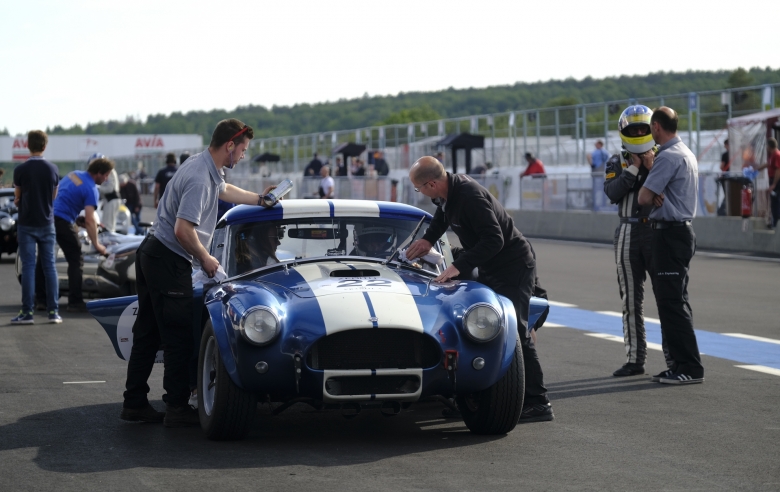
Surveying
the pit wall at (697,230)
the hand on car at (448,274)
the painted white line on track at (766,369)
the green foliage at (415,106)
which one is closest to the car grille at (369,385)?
the hand on car at (448,274)

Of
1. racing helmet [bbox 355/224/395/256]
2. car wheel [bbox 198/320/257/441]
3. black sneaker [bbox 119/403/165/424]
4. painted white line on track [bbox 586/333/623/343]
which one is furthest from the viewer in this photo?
painted white line on track [bbox 586/333/623/343]

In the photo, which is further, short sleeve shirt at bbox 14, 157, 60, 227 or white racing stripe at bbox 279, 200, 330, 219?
short sleeve shirt at bbox 14, 157, 60, 227

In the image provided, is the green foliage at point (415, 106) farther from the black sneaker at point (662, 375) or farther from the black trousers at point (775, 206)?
the black sneaker at point (662, 375)

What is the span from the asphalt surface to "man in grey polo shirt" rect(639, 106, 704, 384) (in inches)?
9.5

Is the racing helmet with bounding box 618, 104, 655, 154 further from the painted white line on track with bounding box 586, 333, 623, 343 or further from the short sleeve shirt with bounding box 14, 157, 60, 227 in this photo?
the short sleeve shirt with bounding box 14, 157, 60, 227

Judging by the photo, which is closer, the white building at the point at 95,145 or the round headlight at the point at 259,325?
the round headlight at the point at 259,325

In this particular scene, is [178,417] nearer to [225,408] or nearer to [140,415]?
[140,415]

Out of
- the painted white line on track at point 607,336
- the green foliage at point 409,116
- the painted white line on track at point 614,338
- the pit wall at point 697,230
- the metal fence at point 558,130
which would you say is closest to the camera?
the painted white line on track at point 614,338

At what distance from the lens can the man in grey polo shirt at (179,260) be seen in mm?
6910

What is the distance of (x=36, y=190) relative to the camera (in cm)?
1214

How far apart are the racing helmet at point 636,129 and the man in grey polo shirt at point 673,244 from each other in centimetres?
24

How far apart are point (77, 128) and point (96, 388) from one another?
19172 cm

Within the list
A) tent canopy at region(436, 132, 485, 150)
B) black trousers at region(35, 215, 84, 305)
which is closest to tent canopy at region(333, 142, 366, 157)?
tent canopy at region(436, 132, 485, 150)

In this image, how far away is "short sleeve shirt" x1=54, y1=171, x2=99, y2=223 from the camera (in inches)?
520
